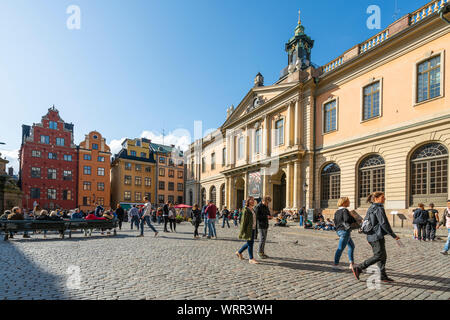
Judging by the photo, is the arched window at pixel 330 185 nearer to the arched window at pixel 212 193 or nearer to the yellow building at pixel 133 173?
the arched window at pixel 212 193

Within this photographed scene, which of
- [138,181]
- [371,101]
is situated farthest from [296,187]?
[138,181]

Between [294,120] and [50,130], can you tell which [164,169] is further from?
[294,120]

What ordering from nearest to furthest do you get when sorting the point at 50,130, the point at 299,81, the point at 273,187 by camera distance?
1. the point at 299,81
2. the point at 273,187
3. the point at 50,130

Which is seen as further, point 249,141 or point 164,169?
point 164,169

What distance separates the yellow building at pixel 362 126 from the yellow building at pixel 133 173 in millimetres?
25886

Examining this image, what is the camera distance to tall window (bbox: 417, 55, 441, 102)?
1652 centimetres

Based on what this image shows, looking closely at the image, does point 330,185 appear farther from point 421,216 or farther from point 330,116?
point 421,216

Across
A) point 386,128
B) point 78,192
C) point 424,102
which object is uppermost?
point 424,102

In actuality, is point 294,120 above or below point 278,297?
above

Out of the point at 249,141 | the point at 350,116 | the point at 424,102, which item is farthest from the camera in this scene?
the point at 249,141

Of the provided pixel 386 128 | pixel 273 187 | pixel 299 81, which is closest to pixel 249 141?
pixel 273 187

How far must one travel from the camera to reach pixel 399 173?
1791 cm

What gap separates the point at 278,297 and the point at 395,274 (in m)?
3.21

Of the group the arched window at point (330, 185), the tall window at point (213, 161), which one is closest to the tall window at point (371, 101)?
the arched window at point (330, 185)
